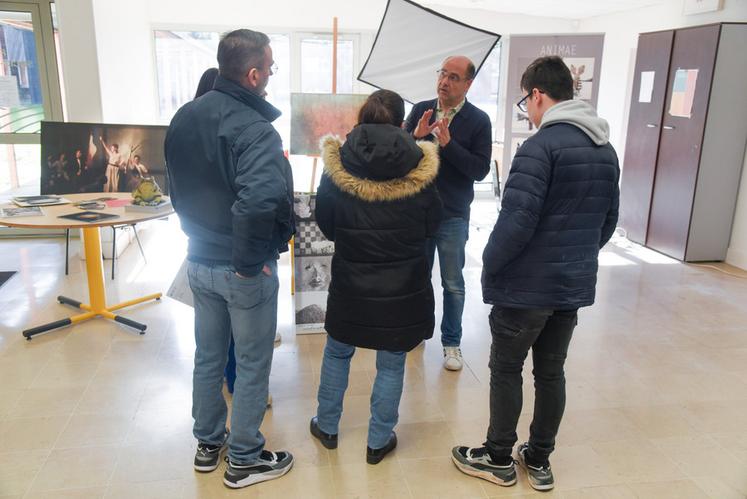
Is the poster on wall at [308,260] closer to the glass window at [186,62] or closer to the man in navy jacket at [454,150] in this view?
the man in navy jacket at [454,150]

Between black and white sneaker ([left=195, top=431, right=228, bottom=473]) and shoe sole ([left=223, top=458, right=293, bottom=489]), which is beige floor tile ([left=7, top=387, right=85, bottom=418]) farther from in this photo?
shoe sole ([left=223, top=458, right=293, bottom=489])

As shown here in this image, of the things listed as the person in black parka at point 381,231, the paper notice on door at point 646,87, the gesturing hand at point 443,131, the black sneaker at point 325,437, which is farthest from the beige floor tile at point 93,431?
the paper notice on door at point 646,87

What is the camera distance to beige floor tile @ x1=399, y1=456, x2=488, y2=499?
219cm

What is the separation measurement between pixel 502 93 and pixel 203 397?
691 cm

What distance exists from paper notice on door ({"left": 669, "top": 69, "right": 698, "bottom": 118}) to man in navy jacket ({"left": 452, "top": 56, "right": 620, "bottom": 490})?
3.70 meters

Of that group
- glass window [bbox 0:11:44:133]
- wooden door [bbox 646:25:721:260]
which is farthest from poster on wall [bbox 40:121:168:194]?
wooden door [bbox 646:25:721:260]

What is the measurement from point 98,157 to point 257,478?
9.82ft

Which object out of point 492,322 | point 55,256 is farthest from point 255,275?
point 55,256

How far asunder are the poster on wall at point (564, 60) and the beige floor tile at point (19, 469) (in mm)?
5053

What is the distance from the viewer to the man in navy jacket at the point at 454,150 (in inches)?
112

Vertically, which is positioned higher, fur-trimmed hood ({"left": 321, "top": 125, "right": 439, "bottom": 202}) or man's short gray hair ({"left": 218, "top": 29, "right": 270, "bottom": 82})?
man's short gray hair ({"left": 218, "top": 29, "right": 270, "bottom": 82})

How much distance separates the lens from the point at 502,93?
811 cm

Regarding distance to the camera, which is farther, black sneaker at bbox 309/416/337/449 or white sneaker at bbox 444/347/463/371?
white sneaker at bbox 444/347/463/371

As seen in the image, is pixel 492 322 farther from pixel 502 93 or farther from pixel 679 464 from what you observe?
pixel 502 93
